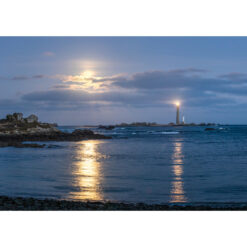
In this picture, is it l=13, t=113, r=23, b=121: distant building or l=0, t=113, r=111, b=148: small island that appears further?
l=13, t=113, r=23, b=121: distant building

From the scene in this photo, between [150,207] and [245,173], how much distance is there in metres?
11.2

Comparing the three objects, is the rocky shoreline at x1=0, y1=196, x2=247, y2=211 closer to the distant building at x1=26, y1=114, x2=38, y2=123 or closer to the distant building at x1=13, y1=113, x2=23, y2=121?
the distant building at x1=13, y1=113, x2=23, y2=121

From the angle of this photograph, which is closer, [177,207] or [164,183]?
[177,207]

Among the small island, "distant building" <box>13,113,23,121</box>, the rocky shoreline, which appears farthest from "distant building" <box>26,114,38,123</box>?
the rocky shoreline

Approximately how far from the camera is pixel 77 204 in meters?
10.6

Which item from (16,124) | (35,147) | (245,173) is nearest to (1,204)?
(245,173)

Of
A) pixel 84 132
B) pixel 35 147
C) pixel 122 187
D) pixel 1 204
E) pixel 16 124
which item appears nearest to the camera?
pixel 1 204

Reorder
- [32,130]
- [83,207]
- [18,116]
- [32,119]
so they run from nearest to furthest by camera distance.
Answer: [83,207] → [32,130] → [18,116] → [32,119]

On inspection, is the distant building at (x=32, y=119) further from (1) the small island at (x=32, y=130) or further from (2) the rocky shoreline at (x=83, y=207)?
(2) the rocky shoreline at (x=83, y=207)

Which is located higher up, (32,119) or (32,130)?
(32,119)

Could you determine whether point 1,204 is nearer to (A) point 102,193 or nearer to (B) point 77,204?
(B) point 77,204

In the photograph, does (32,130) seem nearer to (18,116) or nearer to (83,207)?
(18,116)

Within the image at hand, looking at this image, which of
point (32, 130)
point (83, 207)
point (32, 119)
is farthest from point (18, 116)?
point (83, 207)

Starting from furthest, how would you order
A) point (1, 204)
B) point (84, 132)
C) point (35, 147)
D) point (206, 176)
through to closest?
point (84, 132)
point (35, 147)
point (206, 176)
point (1, 204)
